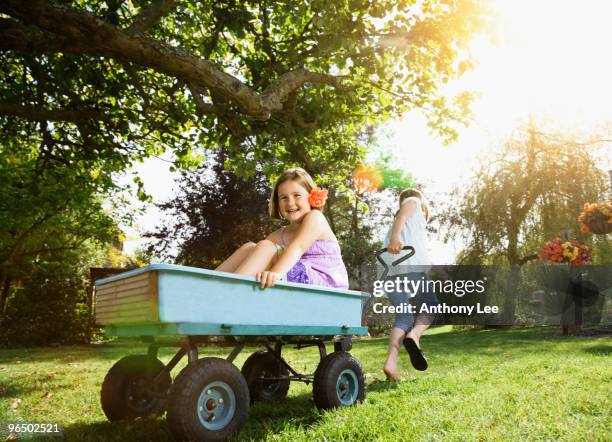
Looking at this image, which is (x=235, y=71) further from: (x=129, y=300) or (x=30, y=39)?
(x=129, y=300)

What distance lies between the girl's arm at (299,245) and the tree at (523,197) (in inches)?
521

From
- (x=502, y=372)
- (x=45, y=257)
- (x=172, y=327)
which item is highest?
(x=45, y=257)

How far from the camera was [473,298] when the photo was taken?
18234 millimetres

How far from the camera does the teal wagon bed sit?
265cm

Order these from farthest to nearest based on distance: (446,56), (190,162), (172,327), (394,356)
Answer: (190,162)
(446,56)
(394,356)
(172,327)

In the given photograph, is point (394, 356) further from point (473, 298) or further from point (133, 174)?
point (473, 298)

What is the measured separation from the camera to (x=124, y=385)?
3.39 meters

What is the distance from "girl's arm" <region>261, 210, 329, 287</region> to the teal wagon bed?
0.09 meters

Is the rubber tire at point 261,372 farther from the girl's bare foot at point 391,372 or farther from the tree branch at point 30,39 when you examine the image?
the tree branch at point 30,39

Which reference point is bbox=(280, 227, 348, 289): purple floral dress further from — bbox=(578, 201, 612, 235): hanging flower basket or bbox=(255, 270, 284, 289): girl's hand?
bbox=(578, 201, 612, 235): hanging flower basket

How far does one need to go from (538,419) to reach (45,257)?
56.8 ft

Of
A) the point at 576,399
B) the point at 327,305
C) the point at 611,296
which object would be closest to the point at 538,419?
the point at 576,399

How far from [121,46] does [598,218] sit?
34.8ft

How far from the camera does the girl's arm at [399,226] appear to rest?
5.18m
